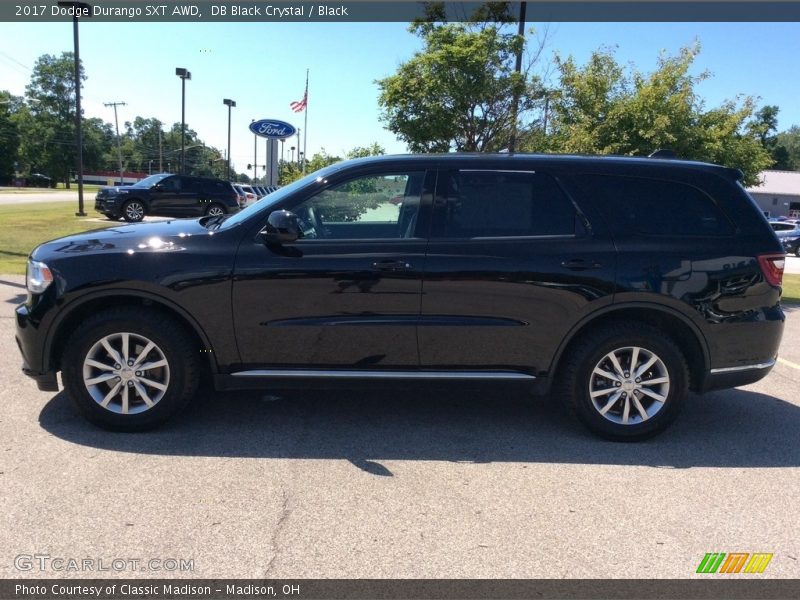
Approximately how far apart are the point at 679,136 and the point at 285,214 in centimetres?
884

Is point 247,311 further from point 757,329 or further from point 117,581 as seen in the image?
point 757,329

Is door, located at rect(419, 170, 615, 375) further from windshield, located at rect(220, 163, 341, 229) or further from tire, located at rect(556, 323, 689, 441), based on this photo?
windshield, located at rect(220, 163, 341, 229)

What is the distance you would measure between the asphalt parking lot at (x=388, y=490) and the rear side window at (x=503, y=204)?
1444 millimetres

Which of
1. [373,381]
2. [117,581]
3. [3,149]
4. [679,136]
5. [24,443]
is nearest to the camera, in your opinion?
[117,581]

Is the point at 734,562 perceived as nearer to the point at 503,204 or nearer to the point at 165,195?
the point at 503,204

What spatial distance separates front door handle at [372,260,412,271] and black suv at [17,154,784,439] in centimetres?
1

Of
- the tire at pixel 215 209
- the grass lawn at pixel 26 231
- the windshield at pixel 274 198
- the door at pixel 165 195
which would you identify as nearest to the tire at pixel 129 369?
the windshield at pixel 274 198

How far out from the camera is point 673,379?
4219 millimetres

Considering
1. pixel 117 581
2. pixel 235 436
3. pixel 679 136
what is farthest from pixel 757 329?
pixel 679 136

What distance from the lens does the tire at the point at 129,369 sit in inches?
158

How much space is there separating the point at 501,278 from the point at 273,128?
1196cm

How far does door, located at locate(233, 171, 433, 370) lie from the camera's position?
4.02m

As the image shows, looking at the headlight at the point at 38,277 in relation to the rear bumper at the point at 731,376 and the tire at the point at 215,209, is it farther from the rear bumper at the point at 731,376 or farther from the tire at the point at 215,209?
the tire at the point at 215,209

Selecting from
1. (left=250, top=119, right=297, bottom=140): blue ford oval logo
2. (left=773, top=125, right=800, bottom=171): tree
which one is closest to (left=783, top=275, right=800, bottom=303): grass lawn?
(left=250, top=119, right=297, bottom=140): blue ford oval logo
